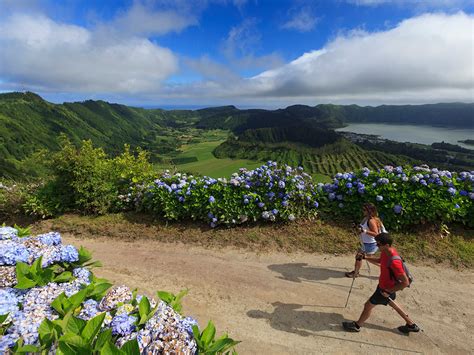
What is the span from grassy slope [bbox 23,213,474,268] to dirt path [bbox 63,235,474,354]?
34cm

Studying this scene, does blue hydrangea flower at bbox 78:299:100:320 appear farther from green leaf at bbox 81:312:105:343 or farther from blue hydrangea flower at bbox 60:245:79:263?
blue hydrangea flower at bbox 60:245:79:263

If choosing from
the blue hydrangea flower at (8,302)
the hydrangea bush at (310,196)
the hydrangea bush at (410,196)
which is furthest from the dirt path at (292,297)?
the blue hydrangea flower at (8,302)

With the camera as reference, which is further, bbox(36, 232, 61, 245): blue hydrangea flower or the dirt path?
the dirt path

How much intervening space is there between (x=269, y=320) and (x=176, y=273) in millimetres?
2459

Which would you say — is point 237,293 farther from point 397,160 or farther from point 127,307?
point 397,160

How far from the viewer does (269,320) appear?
4824mm

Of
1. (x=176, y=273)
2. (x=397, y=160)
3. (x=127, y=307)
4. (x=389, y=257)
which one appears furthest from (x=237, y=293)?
(x=397, y=160)

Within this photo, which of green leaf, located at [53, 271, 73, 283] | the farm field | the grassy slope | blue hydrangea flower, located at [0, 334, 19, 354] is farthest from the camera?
the farm field

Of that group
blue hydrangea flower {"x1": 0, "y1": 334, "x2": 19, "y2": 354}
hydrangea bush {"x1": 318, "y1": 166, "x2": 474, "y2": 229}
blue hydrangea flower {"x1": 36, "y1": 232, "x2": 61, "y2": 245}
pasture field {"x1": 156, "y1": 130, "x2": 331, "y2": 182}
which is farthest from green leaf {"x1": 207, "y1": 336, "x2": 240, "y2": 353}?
pasture field {"x1": 156, "y1": 130, "x2": 331, "y2": 182}

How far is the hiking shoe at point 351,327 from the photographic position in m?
4.57

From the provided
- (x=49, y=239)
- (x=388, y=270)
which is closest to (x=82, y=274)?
(x=49, y=239)

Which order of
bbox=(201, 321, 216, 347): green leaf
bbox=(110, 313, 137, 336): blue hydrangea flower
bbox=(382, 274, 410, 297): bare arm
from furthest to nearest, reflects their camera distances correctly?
1. bbox=(382, 274, 410, 297): bare arm
2. bbox=(201, 321, 216, 347): green leaf
3. bbox=(110, 313, 137, 336): blue hydrangea flower

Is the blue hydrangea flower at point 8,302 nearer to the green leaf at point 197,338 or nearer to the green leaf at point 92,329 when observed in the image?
the green leaf at point 92,329

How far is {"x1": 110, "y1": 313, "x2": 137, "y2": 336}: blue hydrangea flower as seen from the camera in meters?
2.09
